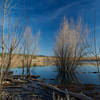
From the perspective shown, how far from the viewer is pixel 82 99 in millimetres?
3270

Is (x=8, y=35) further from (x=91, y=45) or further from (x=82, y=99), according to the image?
(x=82, y=99)

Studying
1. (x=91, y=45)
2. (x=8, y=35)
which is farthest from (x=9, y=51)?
(x=91, y=45)

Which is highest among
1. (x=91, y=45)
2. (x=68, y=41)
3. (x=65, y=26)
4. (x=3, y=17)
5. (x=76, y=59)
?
(x=65, y=26)

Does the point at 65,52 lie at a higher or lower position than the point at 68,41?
lower

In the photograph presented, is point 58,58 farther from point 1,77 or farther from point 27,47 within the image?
point 1,77

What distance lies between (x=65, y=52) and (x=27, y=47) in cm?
461

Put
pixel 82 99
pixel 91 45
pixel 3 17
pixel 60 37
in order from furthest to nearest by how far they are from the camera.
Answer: pixel 60 37 < pixel 82 99 < pixel 91 45 < pixel 3 17

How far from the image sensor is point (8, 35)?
2.19 meters

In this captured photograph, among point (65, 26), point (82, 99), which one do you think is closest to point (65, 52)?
point (65, 26)

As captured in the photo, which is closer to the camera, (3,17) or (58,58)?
(3,17)

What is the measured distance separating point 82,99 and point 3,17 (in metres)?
3.30

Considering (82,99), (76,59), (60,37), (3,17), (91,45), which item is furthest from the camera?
(60,37)

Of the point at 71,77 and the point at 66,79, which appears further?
the point at 71,77

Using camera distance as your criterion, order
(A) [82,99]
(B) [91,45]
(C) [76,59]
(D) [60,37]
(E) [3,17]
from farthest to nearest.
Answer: (D) [60,37]
(C) [76,59]
(A) [82,99]
(B) [91,45]
(E) [3,17]
